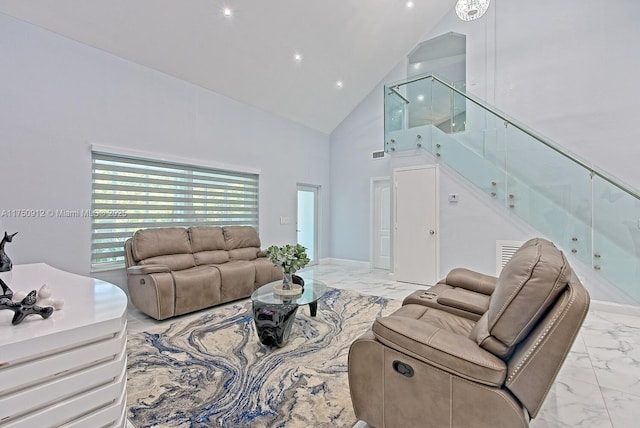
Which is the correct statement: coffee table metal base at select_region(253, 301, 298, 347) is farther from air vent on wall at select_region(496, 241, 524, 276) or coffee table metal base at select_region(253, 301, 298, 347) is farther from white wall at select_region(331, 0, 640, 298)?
air vent on wall at select_region(496, 241, 524, 276)

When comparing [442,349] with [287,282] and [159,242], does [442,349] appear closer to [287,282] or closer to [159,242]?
[287,282]

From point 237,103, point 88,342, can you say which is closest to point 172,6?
point 237,103

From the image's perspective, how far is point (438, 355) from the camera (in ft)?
4.47

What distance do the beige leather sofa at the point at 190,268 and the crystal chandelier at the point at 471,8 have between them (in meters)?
4.11

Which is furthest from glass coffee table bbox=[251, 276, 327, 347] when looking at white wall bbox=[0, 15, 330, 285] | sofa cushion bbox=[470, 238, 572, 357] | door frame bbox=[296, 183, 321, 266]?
door frame bbox=[296, 183, 321, 266]

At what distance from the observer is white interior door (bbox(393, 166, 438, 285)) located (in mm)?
5105

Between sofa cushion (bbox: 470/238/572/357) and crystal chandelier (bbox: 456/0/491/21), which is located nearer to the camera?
sofa cushion (bbox: 470/238/572/357)

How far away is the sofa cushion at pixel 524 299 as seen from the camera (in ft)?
4.08

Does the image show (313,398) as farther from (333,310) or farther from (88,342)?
(333,310)

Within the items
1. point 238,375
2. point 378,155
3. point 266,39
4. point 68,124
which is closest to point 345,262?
point 378,155

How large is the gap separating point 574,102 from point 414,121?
233 centimetres

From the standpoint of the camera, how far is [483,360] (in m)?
1.29

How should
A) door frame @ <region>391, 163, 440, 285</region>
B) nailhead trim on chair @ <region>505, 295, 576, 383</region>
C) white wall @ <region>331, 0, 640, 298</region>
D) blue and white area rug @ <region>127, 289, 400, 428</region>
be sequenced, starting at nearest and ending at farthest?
nailhead trim on chair @ <region>505, 295, 576, 383</region> < blue and white area rug @ <region>127, 289, 400, 428</region> < white wall @ <region>331, 0, 640, 298</region> < door frame @ <region>391, 163, 440, 285</region>

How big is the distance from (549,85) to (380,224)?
3.74m
